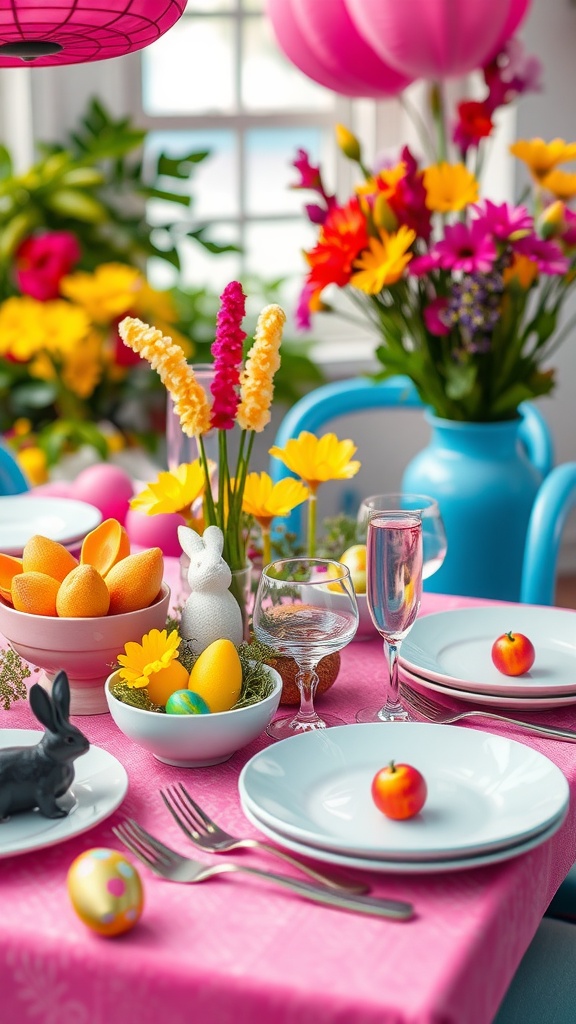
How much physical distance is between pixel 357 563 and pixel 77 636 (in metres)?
0.40

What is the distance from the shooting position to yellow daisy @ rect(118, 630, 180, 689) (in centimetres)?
100

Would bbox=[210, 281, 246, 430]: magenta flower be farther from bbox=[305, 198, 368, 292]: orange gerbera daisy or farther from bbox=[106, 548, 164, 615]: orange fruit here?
bbox=[305, 198, 368, 292]: orange gerbera daisy

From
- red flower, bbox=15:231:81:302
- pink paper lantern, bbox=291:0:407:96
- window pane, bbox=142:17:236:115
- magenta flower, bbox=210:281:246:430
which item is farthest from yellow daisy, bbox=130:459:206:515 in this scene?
window pane, bbox=142:17:236:115

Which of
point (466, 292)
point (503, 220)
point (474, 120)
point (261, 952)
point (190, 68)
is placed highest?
point (190, 68)

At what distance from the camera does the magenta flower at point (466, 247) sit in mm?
1608

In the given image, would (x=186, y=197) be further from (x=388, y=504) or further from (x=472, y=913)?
(x=472, y=913)

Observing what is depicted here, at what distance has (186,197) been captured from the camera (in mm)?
3082

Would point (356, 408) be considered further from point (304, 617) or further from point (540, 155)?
point (304, 617)

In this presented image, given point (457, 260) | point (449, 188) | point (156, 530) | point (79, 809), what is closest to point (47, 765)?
point (79, 809)

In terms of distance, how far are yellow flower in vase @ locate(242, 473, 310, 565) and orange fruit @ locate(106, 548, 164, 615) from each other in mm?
155

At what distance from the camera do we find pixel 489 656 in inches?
48.6

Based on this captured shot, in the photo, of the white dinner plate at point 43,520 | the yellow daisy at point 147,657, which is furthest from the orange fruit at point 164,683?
the white dinner plate at point 43,520

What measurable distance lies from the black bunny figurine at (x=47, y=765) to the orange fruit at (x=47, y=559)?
0.27m

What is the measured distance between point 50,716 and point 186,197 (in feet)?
7.89
